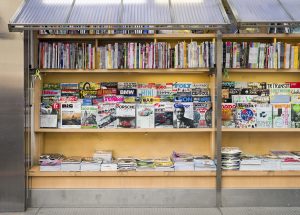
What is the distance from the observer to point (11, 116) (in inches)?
195

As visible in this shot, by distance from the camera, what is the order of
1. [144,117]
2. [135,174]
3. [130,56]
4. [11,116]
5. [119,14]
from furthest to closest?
[144,117], [130,56], [135,174], [11,116], [119,14]

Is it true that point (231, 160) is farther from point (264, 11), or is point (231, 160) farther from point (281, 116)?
point (264, 11)

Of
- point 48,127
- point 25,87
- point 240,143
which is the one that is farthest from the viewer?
point 240,143

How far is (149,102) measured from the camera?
18.1 ft

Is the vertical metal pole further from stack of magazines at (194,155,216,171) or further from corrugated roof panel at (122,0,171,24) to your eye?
corrugated roof panel at (122,0,171,24)

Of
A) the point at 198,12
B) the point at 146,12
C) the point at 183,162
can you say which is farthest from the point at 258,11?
the point at 183,162

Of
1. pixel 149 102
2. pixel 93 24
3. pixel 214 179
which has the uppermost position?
pixel 93 24

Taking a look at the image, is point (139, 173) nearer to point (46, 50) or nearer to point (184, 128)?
point (184, 128)

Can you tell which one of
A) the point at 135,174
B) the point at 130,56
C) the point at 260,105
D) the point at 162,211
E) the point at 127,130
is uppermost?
the point at 130,56

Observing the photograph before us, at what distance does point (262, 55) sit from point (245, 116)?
2.65ft

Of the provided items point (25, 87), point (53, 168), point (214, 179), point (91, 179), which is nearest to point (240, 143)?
point (214, 179)

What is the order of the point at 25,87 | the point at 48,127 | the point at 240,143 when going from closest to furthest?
the point at 25,87 → the point at 48,127 → the point at 240,143

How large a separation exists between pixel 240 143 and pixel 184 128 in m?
0.91

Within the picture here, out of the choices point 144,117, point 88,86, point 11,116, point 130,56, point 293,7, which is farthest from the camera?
point 88,86
